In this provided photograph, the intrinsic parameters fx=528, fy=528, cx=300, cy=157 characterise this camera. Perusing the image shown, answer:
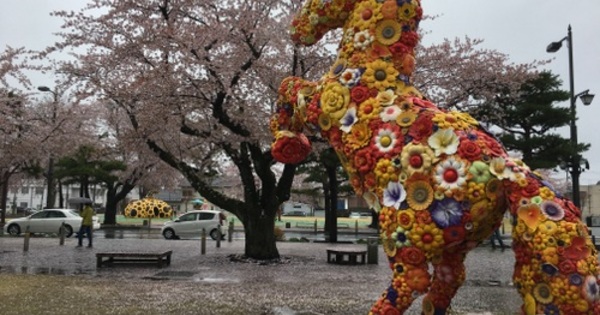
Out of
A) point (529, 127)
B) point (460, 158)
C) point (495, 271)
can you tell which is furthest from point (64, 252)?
point (529, 127)

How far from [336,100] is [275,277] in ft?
27.6

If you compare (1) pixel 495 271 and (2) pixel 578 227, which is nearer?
(2) pixel 578 227

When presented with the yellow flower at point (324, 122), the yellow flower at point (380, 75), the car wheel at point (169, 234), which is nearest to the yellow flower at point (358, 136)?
the yellow flower at point (324, 122)

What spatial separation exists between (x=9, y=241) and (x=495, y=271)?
17957 mm

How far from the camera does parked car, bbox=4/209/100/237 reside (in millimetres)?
24469

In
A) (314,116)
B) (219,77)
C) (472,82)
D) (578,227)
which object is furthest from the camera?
(472,82)

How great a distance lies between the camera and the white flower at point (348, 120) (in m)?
4.54

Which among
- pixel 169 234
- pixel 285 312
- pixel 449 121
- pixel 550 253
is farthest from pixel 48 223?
pixel 550 253

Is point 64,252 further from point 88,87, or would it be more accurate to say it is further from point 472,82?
point 472,82

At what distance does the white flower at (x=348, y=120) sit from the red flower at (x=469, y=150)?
3.09 ft

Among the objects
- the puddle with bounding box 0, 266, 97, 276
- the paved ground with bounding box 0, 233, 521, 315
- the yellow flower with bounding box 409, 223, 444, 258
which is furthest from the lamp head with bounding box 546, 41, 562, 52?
the puddle with bounding box 0, 266, 97, 276

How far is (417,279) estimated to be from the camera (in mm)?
3969

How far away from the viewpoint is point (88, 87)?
13.9m

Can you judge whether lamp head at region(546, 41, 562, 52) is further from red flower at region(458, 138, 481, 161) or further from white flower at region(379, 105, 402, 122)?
red flower at region(458, 138, 481, 161)
